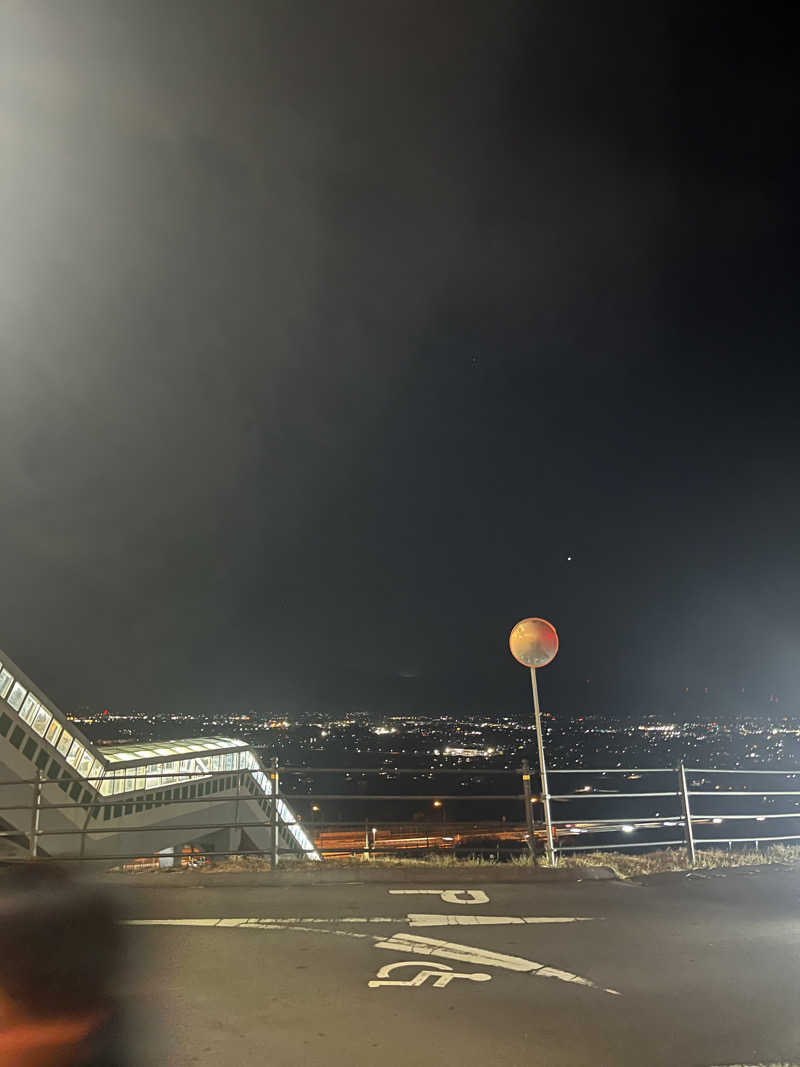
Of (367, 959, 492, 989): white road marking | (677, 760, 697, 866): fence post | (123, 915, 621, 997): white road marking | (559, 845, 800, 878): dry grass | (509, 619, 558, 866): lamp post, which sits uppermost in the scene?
(509, 619, 558, 866): lamp post

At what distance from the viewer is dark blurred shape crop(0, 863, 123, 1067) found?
434cm

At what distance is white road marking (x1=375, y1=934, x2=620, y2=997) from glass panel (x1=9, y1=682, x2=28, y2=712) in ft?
101

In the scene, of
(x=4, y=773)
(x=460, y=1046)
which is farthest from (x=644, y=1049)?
(x=4, y=773)

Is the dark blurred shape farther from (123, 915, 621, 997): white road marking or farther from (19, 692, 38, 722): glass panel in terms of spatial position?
(19, 692, 38, 722): glass panel

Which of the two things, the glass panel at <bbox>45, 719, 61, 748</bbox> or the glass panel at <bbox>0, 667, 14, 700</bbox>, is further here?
the glass panel at <bbox>45, 719, 61, 748</bbox>

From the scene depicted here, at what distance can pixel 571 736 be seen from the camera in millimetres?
189625

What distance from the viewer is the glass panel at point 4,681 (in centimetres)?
3162

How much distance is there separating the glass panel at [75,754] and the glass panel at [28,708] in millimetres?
3873

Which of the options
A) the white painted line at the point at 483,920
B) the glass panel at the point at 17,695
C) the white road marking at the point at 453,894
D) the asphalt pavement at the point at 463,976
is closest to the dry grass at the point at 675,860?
the asphalt pavement at the point at 463,976

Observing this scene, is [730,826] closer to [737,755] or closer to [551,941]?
[737,755]

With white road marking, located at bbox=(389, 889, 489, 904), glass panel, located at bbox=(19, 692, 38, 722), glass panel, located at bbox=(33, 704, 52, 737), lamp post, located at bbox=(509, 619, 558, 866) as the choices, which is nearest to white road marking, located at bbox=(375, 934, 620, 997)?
white road marking, located at bbox=(389, 889, 489, 904)

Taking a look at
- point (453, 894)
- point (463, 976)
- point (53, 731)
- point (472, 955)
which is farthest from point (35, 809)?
point (53, 731)

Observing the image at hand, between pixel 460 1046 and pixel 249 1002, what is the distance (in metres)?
1.59

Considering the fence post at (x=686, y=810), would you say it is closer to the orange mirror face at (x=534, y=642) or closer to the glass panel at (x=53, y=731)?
the orange mirror face at (x=534, y=642)
